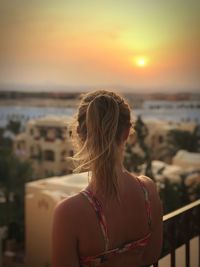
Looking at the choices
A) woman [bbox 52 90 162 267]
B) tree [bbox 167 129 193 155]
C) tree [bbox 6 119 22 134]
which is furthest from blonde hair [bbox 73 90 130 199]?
tree [bbox 6 119 22 134]

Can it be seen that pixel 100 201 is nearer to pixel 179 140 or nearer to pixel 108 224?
pixel 108 224

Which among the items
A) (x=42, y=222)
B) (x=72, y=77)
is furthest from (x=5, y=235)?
(x=72, y=77)

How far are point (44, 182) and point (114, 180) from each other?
10.6m

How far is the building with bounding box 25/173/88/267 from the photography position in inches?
415

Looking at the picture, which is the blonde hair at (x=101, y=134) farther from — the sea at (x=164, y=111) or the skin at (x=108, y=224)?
the sea at (x=164, y=111)

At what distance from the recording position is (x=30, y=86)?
1120 cm

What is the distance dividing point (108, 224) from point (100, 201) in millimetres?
53

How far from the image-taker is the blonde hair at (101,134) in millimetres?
838

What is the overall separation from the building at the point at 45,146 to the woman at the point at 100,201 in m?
9.66

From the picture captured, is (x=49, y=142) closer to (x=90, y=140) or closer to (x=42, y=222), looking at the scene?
(x=42, y=222)

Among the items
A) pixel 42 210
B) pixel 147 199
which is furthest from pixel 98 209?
pixel 42 210

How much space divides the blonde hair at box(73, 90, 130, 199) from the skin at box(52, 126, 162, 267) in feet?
0.08

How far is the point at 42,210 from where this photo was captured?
1087 cm

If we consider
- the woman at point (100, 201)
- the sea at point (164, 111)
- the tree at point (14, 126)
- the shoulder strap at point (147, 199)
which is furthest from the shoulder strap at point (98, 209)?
the tree at point (14, 126)
